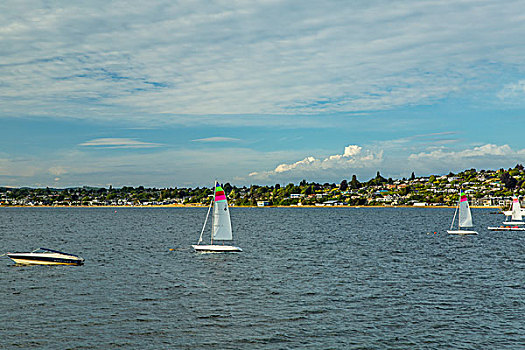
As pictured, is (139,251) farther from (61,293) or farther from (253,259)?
(61,293)

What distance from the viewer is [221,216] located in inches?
3086

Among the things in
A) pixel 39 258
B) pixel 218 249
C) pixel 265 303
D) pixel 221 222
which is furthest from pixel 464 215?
pixel 39 258

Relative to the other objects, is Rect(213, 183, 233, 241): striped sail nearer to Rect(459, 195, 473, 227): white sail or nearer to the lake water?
the lake water

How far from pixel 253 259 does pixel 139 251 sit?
74.0 feet

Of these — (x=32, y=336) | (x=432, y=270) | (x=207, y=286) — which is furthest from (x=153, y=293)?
(x=432, y=270)

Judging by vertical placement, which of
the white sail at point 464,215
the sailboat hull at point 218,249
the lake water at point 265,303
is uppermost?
the white sail at point 464,215

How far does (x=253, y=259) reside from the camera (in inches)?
2948

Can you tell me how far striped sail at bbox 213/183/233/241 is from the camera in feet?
256

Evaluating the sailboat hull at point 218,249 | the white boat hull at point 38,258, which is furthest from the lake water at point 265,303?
the sailboat hull at point 218,249

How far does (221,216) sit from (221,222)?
3.05ft

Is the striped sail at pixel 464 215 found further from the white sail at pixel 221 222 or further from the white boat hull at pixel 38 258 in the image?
the white boat hull at pixel 38 258

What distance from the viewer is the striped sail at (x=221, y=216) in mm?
77938

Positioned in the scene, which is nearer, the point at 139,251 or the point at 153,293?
the point at 153,293

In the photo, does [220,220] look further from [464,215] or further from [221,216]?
[464,215]
